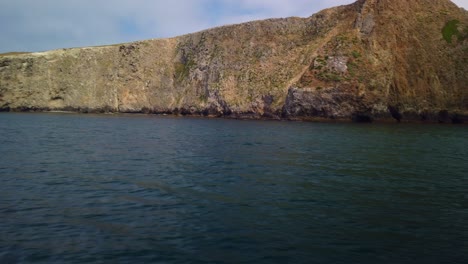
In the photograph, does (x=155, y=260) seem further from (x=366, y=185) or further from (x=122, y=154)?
(x=122, y=154)

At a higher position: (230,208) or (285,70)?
(285,70)

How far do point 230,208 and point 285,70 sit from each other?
8109 cm

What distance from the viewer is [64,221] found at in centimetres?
1454

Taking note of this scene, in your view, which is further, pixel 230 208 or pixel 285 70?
pixel 285 70

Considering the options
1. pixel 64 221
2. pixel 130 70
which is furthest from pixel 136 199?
pixel 130 70

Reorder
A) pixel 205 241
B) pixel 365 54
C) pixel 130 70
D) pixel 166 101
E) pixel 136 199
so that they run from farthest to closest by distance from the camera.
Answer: pixel 130 70, pixel 166 101, pixel 365 54, pixel 136 199, pixel 205 241

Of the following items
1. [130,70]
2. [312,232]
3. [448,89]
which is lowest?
[312,232]

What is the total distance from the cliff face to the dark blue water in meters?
52.0

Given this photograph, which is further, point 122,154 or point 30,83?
point 30,83

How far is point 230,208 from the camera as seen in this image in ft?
55.4

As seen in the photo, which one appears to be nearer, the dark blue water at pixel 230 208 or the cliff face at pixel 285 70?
the dark blue water at pixel 230 208

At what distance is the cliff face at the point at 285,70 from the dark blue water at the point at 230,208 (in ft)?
171

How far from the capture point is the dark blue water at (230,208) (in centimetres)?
1205

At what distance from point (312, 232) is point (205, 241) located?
382 cm
